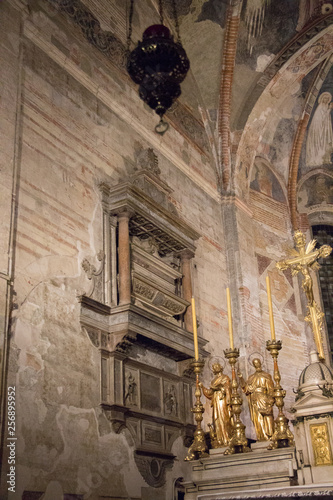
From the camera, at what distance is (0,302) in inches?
240

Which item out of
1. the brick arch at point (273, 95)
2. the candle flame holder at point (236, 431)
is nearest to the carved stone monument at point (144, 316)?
the candle flame holder at point (236, 431)

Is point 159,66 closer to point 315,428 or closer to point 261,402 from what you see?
point 261,402

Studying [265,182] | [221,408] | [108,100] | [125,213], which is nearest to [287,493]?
[221,408]

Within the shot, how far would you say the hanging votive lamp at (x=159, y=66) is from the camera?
621 centimetres

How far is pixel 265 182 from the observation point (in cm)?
1429

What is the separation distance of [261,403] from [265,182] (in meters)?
8.61

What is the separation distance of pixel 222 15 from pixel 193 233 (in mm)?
4882

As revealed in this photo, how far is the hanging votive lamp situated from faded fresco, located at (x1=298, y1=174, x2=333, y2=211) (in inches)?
376

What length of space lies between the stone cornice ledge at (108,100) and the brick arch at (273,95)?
1.41 metres

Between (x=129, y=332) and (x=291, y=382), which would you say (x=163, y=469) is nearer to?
(x=129, y=332)

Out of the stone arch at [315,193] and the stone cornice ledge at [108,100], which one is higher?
the stone arch at [315,193]

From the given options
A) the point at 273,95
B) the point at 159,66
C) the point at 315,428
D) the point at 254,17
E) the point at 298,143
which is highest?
the point at 254,17

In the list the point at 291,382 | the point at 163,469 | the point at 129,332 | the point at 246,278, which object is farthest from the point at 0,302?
the point at 291,382

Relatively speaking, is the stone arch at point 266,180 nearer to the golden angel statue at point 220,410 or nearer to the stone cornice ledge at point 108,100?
the stone cornice ledge at point 108,100
